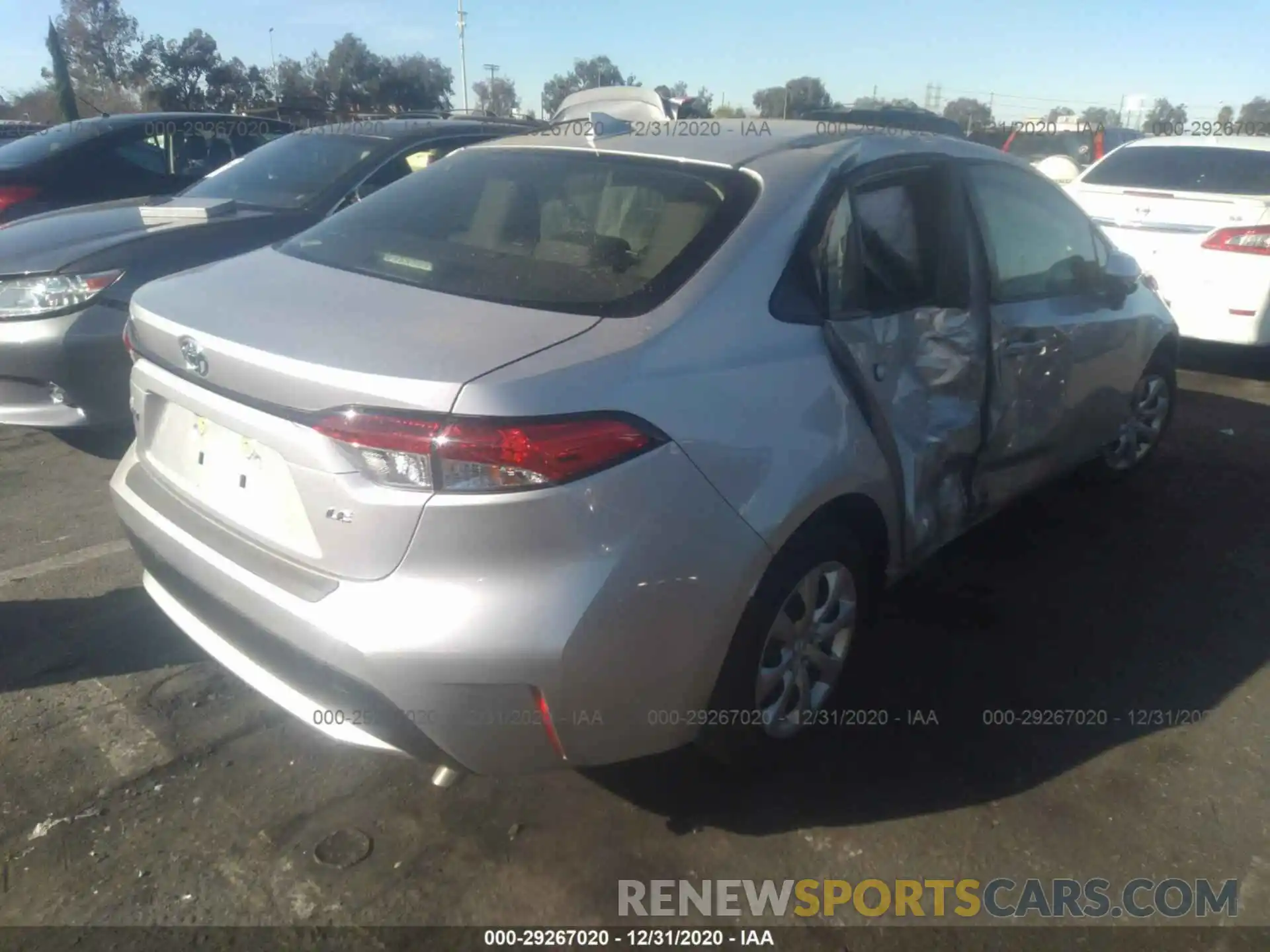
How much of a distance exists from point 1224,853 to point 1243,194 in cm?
570

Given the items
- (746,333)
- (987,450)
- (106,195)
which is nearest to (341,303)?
(746,333)

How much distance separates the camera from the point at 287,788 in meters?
2.63

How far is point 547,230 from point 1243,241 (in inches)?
223

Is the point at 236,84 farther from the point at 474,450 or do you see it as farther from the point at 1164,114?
the point at 474,450

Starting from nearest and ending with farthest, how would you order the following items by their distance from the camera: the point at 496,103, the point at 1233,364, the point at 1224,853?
the point at 1224,853, the point at 1233,364, the point at 496,103

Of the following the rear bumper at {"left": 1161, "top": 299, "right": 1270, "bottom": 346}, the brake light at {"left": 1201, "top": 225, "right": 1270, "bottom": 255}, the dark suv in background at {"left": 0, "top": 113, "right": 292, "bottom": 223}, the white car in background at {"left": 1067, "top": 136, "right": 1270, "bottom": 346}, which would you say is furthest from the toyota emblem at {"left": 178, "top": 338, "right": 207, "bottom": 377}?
the brake light at {"left": 1201, "top": 225, "right": 1270, "bottom": 255}

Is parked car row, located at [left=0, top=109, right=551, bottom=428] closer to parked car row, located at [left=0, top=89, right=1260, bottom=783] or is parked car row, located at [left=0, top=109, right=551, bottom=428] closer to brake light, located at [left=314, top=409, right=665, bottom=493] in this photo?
parked car row, located at [left=0, top=89, right=1260, bottom=783]

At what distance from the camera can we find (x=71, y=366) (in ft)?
13.7

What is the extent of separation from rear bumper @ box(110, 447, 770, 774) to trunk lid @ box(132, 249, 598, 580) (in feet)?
0.34

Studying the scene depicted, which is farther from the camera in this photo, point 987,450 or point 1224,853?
point 987,450

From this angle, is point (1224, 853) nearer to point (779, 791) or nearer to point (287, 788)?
point (779, 791)

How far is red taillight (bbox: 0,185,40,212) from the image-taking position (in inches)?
239

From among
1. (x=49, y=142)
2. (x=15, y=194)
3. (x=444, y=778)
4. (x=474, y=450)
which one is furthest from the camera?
(x=49, y=142)

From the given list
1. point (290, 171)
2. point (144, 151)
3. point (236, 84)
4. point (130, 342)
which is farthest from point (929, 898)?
point (236, 84)
